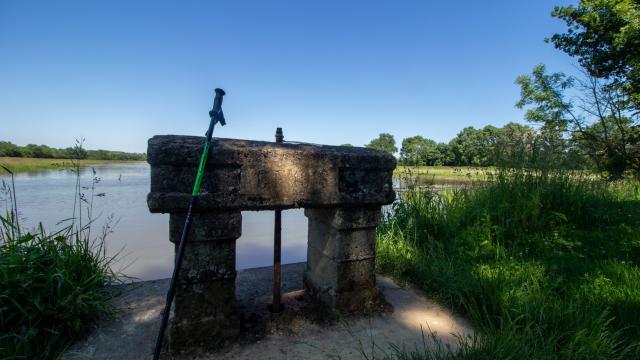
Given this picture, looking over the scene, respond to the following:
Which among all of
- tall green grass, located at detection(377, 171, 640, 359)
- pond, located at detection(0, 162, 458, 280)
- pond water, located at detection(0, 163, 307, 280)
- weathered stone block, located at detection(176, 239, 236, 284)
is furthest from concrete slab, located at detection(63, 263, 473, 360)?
pond water, located at detection(0, 163, 307, 280)

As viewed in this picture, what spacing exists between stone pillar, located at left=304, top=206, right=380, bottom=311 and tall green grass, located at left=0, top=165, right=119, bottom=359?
1731 millimetres

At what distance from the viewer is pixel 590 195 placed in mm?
4758

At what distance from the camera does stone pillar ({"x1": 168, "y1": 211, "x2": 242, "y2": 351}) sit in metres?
1.91

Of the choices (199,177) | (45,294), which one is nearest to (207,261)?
(199,177)

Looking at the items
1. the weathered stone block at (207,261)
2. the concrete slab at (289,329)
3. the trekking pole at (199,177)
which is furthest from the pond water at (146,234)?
the trekking pole at (199,177)

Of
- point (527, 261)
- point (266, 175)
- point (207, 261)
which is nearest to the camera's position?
point (207, 261)

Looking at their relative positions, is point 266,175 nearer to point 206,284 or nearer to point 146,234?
point 206,284

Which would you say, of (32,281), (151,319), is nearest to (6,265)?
(32,281)

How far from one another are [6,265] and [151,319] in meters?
1.11

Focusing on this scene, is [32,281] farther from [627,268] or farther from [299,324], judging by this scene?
[627,268]

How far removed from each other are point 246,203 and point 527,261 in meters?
3.15

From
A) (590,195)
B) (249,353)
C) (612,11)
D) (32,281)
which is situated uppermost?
(612,11)

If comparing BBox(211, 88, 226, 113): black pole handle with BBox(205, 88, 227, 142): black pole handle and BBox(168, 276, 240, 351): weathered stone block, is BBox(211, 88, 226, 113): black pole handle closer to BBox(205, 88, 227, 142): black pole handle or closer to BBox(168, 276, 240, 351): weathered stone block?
BBox(205, 88, 227, 142): black pole handle

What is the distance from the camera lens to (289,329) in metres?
2.20
